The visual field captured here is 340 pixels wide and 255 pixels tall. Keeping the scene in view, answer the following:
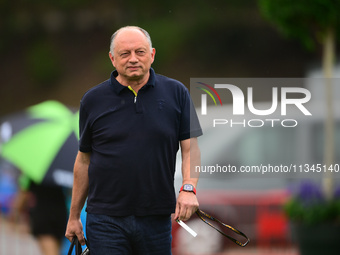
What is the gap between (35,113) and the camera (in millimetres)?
6953

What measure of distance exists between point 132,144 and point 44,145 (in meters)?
2.91

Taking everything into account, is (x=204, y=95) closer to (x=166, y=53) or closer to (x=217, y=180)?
(x=217, y=180)

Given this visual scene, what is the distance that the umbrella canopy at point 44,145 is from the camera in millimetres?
6469

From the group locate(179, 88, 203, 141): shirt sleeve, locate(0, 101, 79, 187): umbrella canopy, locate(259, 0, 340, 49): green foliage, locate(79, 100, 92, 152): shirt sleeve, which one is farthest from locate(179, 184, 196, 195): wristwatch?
locate(259, 0, 340, 49): green foliage

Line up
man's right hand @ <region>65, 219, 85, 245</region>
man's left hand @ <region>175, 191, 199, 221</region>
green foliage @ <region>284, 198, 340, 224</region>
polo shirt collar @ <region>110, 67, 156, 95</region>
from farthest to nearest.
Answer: green foliage @ <region>284, 198, 340, 224</region>, man's right hand @ <region>65, 219, 85, 245</region>, polo shirt collar @ <region>110, 67, 156, 95</region>, man's left hand @ <region>175, 191, 199, 221</region>

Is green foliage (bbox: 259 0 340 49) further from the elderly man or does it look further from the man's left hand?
the man's left hand

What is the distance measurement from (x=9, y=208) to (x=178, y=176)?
6.16 feet

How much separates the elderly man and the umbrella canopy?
8.59ft

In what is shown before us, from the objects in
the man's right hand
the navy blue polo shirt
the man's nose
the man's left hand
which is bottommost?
the man's right hand

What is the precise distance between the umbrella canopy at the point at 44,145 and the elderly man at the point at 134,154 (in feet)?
8.59

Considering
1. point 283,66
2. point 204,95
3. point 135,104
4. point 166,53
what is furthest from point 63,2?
point 135,104

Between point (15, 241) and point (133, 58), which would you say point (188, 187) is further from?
Answer: point (15, 241)

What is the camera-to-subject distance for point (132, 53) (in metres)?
3.78

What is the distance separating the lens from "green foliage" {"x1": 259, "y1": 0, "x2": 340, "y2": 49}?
775 centimetres
